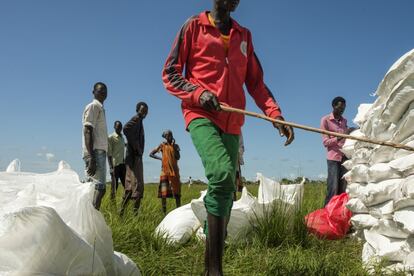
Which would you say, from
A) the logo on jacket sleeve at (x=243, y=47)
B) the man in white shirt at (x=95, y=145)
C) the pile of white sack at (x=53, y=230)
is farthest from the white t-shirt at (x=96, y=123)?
the logo on jacket sleeve at (x=243, y=47)

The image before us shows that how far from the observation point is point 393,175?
119 inches

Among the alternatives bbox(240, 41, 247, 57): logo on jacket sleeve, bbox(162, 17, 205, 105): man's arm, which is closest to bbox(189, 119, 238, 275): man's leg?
bbox(162, 17, 205, 105): man's arm

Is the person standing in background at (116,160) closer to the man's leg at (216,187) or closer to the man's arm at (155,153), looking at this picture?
the man's arm at (155,153)

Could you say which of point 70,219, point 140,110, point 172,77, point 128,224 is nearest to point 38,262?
point 70,219

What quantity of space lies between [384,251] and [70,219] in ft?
6.56

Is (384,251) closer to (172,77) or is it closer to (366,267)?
(366,267)

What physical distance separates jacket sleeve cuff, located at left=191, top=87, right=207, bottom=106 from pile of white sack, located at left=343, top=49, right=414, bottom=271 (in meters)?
1.25

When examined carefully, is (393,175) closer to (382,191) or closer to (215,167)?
(382,191)

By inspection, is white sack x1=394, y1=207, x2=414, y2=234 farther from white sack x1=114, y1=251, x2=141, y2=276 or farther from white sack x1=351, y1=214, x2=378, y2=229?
white sack x1=114, y1=251, x2=141, y2=276

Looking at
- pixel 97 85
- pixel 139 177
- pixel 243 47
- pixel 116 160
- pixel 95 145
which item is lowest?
pixel 139 177

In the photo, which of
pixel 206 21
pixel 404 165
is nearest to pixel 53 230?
pixel 206 21

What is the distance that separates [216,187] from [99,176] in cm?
278

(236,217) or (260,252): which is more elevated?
(236,217)

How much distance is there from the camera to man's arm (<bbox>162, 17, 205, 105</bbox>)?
2.58 m
